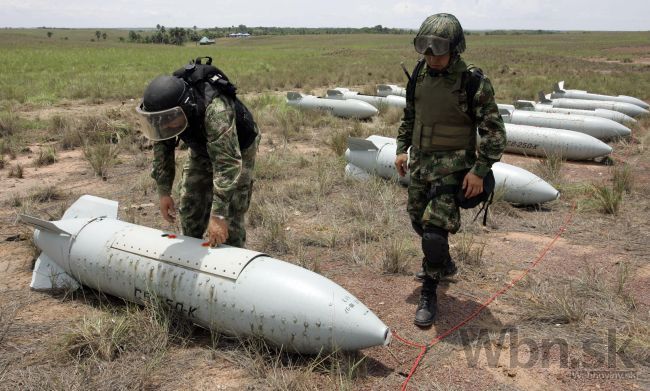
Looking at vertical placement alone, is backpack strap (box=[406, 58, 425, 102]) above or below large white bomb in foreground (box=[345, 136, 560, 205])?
above

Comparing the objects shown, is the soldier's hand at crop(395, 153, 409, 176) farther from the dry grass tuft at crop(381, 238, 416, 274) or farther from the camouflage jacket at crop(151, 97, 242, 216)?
the camouflage jacket at crop(151, 97, 242, 216)

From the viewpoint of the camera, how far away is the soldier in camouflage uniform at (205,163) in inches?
122

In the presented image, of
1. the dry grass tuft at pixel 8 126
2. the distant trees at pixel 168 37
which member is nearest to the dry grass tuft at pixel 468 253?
the dry grass tuft at pixel 8 126

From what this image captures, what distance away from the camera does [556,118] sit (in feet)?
32.5

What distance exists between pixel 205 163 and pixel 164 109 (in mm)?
734

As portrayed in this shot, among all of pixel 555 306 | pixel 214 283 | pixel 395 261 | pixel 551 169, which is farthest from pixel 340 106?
pixel 214 283

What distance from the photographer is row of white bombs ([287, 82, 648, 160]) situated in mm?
8578

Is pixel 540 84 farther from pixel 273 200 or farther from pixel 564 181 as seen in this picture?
pixel 273 200

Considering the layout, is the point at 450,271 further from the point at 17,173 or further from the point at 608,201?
the point at 17,173

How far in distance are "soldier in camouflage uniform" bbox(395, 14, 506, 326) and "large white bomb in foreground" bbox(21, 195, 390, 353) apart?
85cm

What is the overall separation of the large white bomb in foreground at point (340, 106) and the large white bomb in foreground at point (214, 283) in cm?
869

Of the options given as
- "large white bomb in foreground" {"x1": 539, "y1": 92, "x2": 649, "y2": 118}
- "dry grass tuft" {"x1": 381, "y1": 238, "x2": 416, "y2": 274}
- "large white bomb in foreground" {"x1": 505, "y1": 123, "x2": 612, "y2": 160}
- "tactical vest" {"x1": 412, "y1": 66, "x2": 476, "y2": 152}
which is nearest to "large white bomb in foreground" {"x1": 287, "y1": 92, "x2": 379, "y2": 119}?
"large white bomb in foreground" {"x1": 505, "y1": 123, "x2": 612, "y2": 160}

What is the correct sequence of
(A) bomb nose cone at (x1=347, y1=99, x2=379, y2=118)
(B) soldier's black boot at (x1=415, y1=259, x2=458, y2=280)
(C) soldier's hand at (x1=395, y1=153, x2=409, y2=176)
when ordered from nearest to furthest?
(C) soldier's hand at (x1=395, y1=153, x2=409, y2=176)
(B) soldier's black boot at (x1=415, y1=259, x2=458, y2=280)
(A) bomb nose cone at (x1=347, y1=99, x2=379, y2=118)

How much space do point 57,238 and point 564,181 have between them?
670 centimetres
